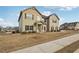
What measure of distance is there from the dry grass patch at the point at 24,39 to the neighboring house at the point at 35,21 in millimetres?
85

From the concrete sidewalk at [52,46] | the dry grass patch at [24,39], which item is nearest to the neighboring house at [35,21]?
the dry grass patch at [24,39]

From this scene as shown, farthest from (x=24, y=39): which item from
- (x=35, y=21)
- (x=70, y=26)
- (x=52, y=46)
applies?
(x=70, y=26)

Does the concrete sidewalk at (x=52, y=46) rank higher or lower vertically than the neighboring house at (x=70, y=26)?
lower

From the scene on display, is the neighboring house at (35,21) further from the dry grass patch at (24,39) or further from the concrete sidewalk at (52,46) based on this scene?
the concrete sidewalk at (52,46)

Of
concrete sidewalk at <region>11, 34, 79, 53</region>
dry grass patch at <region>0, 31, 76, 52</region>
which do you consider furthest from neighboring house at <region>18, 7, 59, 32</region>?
concrete sidewalk at <region>11, 34, 79, 53</region>

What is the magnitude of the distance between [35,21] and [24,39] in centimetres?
34

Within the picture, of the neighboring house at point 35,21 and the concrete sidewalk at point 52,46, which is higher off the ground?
the neighboring house at point 35,21

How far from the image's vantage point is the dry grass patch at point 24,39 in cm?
345

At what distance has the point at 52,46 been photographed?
3520mm

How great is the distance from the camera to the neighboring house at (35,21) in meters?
3.56

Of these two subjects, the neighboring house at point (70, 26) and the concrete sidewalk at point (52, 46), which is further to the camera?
the neighboring house at point (70, 26)

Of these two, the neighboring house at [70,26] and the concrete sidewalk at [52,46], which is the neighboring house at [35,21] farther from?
the concrete sidewalk at [52,46]

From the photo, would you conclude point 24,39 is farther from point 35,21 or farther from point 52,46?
point 52,46
